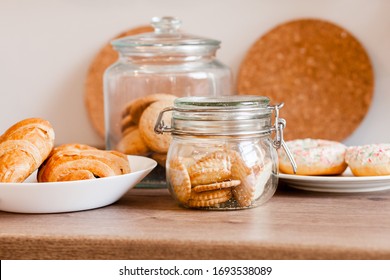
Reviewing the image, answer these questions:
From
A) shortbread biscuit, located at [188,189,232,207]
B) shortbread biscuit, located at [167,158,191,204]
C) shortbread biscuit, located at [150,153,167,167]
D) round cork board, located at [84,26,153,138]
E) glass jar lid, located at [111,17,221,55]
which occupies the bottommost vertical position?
round cork board, located at [84,26,153,138]

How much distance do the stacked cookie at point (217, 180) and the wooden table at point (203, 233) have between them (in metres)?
0.02

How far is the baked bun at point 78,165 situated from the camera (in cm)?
91

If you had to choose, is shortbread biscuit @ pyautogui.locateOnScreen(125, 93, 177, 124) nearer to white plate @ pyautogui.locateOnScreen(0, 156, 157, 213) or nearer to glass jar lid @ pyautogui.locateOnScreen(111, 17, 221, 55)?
glass jar lid @ pyautogui.locateOnScreen(111, 17, 221, 55)

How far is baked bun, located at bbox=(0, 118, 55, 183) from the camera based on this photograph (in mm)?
886

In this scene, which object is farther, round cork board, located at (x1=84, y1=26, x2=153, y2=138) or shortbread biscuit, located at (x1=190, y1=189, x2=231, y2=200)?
round cork board, located at (x1=84, y1=26, x2=153, y2=138)

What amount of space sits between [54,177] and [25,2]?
1425 millimetres

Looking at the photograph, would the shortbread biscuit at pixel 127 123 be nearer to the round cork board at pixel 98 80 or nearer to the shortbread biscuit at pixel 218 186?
the shortbread biscuit at pixel 218 186

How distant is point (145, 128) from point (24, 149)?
9.4 inches

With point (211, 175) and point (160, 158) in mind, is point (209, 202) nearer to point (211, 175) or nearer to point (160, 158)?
point (211, 175)

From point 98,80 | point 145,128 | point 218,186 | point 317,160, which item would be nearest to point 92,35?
point 98,80

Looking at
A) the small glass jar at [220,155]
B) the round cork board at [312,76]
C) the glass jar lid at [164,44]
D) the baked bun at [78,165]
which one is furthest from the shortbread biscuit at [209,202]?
the round cork board at [312,76]

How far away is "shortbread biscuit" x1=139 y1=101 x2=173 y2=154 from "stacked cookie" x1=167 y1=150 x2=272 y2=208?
16 centimetres

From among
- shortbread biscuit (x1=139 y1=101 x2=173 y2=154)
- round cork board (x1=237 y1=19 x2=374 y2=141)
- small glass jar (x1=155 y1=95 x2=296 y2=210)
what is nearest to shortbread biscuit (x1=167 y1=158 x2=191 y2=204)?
small glass jar (x1=155 y1=95 x2=296 y2=210)

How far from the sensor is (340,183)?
99 centimetres
